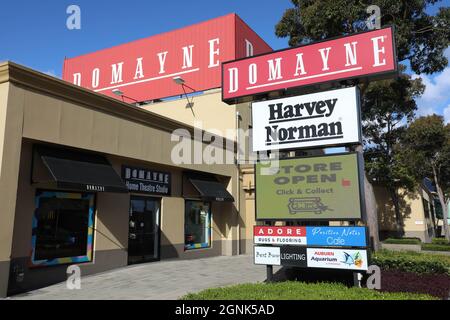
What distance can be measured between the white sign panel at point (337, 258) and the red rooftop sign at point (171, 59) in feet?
46.1

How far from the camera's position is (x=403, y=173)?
1082 inches

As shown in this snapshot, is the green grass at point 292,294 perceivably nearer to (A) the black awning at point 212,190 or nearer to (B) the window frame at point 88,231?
(B) the window frame at point 88,231

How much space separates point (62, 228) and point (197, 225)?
23.1 ft

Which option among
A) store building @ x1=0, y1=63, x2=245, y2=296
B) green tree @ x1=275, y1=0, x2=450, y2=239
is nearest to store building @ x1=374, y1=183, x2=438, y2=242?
green tree @ x1=275, y1=0, x2=450, y2=239

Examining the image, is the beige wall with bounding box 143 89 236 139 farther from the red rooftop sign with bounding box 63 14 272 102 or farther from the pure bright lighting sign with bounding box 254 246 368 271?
the pure bright lighting sign with bounding box 254 246 368 271

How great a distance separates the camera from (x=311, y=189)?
903cm

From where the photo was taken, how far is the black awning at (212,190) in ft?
51.5

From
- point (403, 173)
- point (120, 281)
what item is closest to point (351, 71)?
point (120, 281)

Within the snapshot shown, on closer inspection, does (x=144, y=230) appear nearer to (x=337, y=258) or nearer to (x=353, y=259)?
(x=337, y=258)

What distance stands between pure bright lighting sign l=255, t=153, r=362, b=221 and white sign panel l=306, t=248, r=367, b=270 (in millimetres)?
754

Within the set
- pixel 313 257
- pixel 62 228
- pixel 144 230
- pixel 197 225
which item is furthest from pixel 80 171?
pixel 197 225

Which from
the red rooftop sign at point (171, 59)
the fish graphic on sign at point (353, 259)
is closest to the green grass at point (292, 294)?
the fish graphic on sign at point (353, 259)

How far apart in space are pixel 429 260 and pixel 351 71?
517cm
